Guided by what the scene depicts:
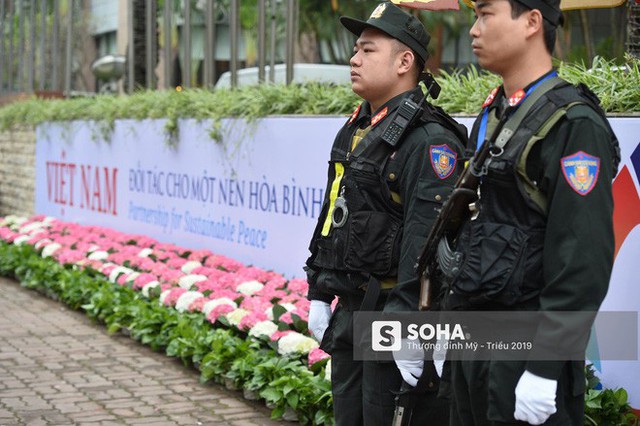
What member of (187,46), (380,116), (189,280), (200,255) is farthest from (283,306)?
(187,46)

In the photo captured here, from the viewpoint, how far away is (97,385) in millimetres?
6660

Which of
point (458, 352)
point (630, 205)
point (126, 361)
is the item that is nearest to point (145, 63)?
point (126, 361)

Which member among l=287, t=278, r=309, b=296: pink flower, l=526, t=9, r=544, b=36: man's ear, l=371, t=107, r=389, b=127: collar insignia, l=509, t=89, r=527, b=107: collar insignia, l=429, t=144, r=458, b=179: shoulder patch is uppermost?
l=526, t=9, r=544, b=36: man's ear

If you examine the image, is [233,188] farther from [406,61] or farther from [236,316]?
[406,61]

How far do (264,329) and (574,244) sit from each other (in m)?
4.13

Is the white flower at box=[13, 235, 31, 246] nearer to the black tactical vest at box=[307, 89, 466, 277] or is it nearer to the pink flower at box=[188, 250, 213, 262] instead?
the pink flower at box=[188, 250, 213, 262]

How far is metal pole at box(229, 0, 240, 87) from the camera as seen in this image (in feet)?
37.7

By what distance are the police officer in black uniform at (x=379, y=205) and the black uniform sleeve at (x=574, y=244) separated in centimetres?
82

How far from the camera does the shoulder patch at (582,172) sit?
2.70 meters

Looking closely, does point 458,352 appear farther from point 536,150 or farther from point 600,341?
point 600,341

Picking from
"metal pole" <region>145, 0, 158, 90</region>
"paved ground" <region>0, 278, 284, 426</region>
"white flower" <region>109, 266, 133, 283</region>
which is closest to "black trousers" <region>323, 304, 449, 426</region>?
"paved ground" <region>0, 278, 284, 426</region>

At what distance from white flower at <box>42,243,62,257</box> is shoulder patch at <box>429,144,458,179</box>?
27.0 feet

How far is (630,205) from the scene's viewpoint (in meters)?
4.91

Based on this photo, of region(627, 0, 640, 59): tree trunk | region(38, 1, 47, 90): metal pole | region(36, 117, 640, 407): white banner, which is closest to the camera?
region(36, 117, 640, 407): white banner
